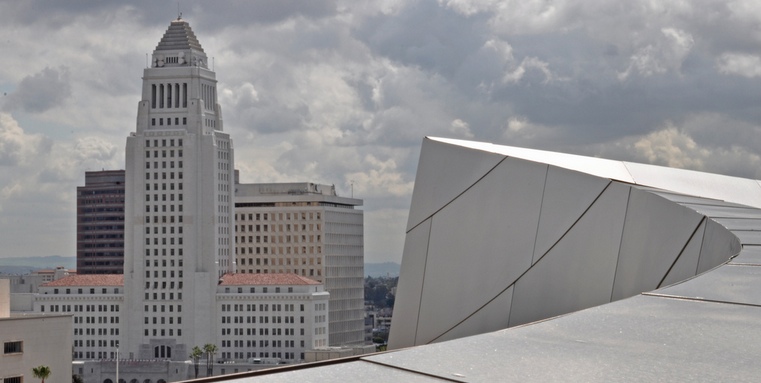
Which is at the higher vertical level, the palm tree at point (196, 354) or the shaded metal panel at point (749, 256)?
the shaded metal panel at point (749, 256)

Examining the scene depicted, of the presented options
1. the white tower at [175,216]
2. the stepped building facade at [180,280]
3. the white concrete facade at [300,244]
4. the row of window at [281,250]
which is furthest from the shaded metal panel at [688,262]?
the row of window at [281,250]

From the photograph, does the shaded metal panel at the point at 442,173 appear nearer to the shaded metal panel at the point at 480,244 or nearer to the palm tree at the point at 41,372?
the shaded metal panel at the point at 480,244

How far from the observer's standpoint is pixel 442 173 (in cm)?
2173

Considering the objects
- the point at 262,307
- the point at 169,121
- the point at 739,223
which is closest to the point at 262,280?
the point at 262,307

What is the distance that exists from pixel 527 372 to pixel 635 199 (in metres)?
9.93

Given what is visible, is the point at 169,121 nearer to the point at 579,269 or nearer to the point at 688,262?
the point at 579,269

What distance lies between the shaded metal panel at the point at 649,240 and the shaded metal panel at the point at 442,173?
169 inches

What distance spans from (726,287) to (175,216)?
16185 cm

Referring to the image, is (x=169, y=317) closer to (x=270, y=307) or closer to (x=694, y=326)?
(x=270, y=307)

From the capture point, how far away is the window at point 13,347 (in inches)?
2803

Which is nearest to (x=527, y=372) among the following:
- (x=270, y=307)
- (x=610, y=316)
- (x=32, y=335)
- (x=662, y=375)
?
(x=662, y=375)

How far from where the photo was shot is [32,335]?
73500mm

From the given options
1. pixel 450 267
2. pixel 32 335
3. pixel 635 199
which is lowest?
pixel 32 335

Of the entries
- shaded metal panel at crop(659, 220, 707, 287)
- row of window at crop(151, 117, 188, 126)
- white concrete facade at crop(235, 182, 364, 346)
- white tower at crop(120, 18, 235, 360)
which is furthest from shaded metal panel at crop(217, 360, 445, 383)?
white concrete facade at crop(235, 182, 364, 346)
